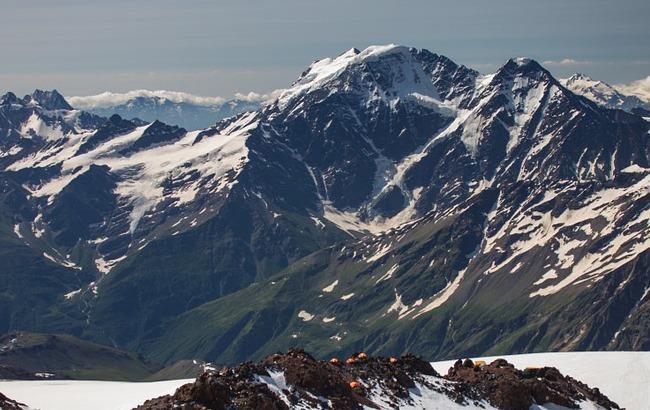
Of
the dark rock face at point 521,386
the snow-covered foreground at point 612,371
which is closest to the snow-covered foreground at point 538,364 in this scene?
A: the snow-covered foreground at point 612,371

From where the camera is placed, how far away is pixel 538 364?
15662 centimetres

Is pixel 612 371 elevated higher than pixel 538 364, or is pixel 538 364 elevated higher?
pixel 538 364

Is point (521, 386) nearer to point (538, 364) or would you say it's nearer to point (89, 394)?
point (538, 364)

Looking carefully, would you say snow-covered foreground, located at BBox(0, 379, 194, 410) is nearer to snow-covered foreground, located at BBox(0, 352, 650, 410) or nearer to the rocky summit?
snow-covered foreground, located at BBox(0, 352, 650, 410)

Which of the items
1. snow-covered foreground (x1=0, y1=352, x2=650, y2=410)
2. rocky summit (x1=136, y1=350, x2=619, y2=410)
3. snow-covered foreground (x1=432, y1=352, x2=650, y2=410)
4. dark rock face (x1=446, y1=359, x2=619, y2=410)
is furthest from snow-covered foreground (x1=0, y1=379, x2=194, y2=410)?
snow-covered foreground (x1=432, y1=352, x2=650, y2=410)

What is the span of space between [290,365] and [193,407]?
19337 mm

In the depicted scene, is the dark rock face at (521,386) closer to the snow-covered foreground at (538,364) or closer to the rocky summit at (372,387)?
the rocky summit at (372,387)

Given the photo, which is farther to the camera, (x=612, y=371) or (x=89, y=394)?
(x=612, y=371)

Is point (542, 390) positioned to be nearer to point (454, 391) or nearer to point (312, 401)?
point (454, 391)

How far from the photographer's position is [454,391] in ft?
379

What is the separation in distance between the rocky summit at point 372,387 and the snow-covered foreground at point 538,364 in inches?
540

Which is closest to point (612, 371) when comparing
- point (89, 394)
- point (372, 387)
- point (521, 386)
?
point (521, 386)

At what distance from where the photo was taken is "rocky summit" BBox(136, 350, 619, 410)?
300 feet

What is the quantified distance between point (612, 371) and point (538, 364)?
41.7 ft
